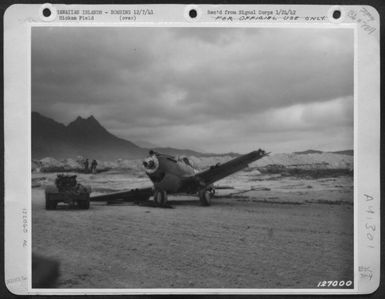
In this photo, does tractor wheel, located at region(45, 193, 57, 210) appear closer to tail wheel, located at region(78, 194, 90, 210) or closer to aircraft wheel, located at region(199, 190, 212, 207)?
tail wheel, located at region(78, 194, 90, 210)

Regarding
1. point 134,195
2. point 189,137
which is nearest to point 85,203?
point 134,195

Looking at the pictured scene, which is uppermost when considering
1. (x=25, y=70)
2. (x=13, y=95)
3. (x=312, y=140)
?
(x=25, y=70)

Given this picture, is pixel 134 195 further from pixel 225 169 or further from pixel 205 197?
pixel 225 169

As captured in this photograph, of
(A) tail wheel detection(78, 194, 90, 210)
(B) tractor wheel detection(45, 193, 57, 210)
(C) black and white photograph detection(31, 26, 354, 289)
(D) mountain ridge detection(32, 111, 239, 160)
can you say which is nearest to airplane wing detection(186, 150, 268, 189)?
(C) black and white photograph detection(31, 26, 354, 289)

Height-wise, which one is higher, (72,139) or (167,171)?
(72,139)

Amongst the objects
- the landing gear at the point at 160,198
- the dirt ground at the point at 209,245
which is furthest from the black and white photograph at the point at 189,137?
the landing gear at the point at 160,198

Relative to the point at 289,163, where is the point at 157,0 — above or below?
above

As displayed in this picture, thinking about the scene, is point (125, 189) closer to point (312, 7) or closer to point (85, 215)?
point (85, 215)

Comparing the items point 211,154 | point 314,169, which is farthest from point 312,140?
point 211,154
